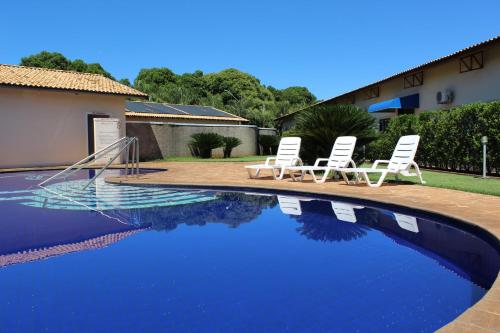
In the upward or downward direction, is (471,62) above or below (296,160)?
above

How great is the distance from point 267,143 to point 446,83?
14.0m

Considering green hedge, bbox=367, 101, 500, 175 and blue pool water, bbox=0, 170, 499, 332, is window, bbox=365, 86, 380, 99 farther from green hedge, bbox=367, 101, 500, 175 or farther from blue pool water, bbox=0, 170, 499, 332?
blue pool water, bbox=0, 170, 499, 332

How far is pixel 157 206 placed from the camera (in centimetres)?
813

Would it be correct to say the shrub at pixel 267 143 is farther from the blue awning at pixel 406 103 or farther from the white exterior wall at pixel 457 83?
the blue awning at pixel 406 103

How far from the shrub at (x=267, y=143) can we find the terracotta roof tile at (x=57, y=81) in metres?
10.3

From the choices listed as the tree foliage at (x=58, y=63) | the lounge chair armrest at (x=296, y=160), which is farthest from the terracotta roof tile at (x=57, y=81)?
the tree foliage at (x=58, y=63)

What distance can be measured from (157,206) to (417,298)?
5.64 m

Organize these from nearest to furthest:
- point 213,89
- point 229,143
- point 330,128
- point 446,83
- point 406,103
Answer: point 330,128 < point 446,83 < point 406,103 < point 229,143 < point 213,89

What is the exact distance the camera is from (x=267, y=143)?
98.8 ft

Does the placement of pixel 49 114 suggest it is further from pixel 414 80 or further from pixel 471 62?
pixel 471 62

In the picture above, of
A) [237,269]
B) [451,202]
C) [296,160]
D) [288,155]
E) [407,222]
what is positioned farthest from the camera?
[288,155]

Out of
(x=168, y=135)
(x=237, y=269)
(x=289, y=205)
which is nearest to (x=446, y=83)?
(x=289, y=205)

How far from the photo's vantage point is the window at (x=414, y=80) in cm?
2012

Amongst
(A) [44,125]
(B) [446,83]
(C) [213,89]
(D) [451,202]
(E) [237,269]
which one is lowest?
(E) [237,269]
